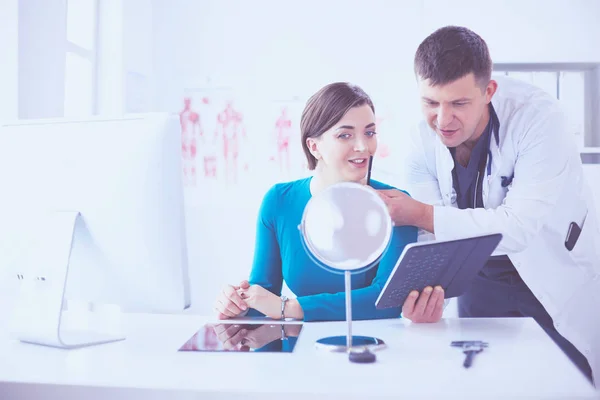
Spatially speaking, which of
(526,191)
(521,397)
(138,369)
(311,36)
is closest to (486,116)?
(526,191)

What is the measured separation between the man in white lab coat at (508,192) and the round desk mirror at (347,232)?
0.30 m

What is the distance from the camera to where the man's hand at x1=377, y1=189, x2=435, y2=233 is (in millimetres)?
1453

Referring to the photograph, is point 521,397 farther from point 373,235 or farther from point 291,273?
point 291,273

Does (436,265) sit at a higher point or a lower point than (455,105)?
lower

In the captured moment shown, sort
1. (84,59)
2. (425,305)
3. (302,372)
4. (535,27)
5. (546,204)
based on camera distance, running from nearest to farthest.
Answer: (302,372)
(425,305)
(546,204)
(535,27)
(84,59)

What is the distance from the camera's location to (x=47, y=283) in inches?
46.9

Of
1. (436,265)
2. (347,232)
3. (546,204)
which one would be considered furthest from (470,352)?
(546,204)

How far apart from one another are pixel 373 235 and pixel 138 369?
524 mm

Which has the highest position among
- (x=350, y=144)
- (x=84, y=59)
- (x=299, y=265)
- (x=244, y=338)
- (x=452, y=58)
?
(x=84, y=59)

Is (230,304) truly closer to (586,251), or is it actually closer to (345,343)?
(345,343)

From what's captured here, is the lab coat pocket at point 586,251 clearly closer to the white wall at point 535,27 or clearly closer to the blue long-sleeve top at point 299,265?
the blue long-sleeve top at point 299,265

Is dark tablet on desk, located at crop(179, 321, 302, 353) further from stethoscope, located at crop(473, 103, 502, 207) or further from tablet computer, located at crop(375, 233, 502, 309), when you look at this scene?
stethoscope, located at crop(473, 103, 502, 207)

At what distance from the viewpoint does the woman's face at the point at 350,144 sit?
1.73 m

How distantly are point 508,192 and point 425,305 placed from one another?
56 cm
